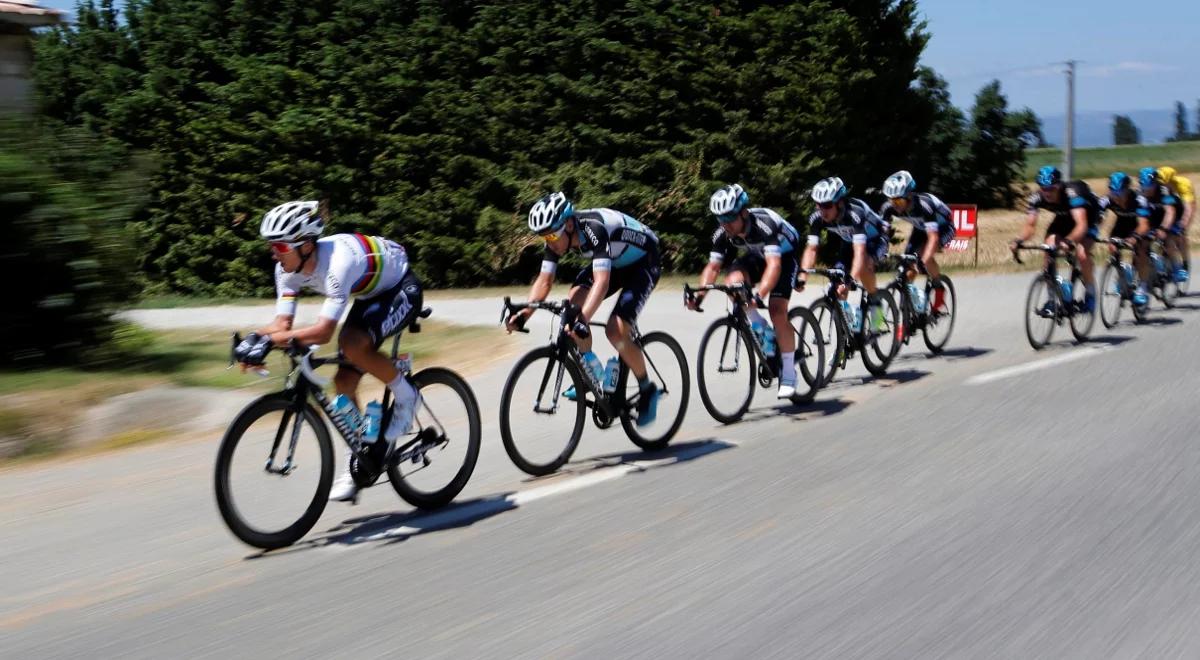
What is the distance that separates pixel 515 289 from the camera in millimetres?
20344

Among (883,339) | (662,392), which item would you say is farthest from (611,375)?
(883,339)

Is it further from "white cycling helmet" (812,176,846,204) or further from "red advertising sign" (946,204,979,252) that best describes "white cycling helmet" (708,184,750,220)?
"red advertising sign" (946,204,979,252)

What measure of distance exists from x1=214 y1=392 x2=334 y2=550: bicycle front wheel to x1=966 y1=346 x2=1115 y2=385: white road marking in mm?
6508

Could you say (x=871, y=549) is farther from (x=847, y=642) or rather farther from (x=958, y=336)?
(x=958, y=336)

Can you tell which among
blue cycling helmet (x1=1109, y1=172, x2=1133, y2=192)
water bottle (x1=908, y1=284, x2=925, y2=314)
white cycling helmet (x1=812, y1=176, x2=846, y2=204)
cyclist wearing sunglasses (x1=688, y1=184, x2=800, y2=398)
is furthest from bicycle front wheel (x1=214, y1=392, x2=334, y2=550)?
blue cycling helmet (x1=1109, y1=172, x2=1133, y2=192)

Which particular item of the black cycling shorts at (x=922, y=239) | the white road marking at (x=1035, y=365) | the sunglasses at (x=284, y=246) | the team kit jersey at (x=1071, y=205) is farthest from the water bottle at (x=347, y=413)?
the team kit jersey at (x=1071, y=205)

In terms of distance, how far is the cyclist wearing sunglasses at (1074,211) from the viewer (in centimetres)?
1303

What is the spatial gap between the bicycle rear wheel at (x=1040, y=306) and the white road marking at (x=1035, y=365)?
0.37 meters

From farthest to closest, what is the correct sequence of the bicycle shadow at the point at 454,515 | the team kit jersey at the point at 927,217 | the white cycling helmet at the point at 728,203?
the team kit jersey at the point at 927,217
the white cycling helmet at the point at 728,203
the bicycle shadow at the point at 454,515

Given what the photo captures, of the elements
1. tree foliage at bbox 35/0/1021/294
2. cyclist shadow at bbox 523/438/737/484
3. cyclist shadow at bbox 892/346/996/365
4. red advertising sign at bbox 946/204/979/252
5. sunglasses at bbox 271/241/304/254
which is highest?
tree foliage at bbox 35/0/1021/294

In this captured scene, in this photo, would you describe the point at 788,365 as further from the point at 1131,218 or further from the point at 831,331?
the point at 1131,218

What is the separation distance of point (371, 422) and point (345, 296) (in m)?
0.74

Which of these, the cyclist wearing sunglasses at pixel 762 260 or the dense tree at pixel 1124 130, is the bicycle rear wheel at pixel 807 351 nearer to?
the cyclist wearing sunglasses at pixel 762 260

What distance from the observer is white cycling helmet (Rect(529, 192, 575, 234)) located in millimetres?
7539
